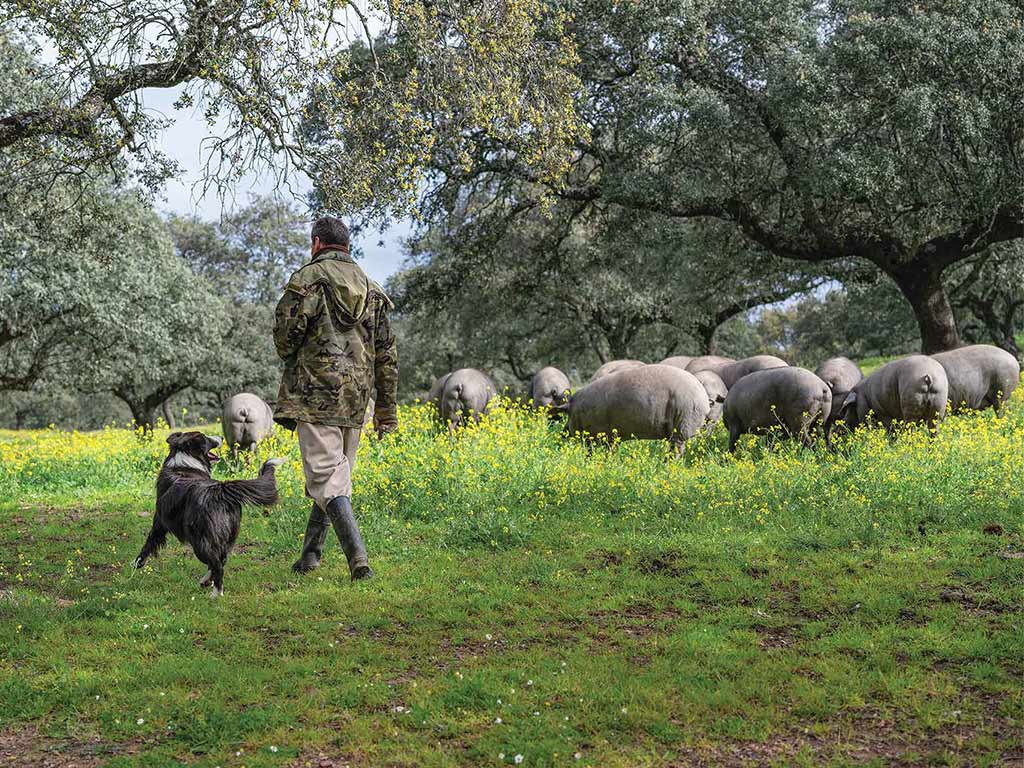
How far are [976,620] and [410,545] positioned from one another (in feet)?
15.4

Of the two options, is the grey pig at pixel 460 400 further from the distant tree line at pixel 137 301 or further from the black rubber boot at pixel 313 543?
the black rubber boot at pixel 313 543

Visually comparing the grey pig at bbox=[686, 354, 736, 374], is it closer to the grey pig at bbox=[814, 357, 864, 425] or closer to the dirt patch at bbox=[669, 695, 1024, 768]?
the grey pig at bbox=[814, 357, 864, 425]

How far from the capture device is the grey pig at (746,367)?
15180 millimetres

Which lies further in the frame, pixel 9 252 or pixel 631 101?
pixel 9 252

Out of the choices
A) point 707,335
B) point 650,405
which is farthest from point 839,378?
A: point 707,335

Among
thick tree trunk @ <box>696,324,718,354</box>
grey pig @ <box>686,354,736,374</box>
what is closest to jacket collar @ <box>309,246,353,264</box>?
grey pig @ <box>686,354,736,374</box>

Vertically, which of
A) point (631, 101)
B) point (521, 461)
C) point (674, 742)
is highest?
point (631, 101)

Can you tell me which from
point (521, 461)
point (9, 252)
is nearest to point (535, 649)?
point (521, 461)

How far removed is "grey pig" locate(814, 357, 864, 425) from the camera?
1405 centimetres

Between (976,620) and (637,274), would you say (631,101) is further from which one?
(976,620)

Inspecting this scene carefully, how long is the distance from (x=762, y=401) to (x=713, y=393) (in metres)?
1.92

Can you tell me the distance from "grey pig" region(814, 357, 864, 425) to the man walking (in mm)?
9442

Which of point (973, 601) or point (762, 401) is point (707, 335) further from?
point (973, 601)

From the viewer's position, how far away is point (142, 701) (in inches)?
180
